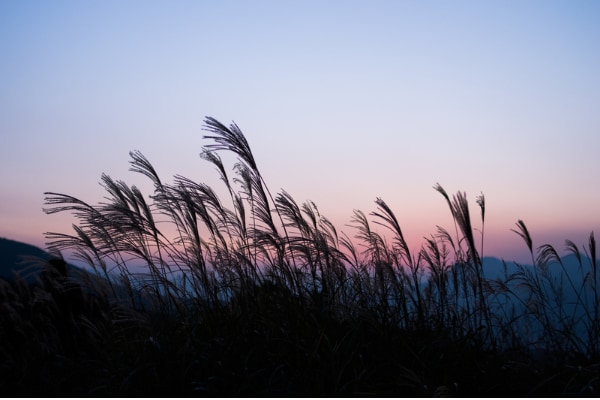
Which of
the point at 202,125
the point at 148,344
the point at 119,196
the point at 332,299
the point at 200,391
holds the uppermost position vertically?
the point at 202,125

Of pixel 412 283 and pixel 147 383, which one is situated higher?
pixel 412 283

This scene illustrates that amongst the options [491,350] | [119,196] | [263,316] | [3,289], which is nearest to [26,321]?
[3,289]

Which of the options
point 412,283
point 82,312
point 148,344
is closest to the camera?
point 148,344

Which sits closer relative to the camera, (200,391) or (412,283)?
(200,391)

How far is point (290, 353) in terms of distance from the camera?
12.7 feet

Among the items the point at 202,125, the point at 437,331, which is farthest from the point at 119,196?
the point at 437,331

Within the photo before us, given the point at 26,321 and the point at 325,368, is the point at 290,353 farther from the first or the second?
the point at 26,321

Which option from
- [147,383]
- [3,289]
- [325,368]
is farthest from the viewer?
[3,289]

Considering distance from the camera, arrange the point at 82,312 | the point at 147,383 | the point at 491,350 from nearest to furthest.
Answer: the point at 147,383
the point at 491,350
the point at 82,312

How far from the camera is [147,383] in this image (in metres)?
3.80

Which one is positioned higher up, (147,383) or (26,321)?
(26,321)

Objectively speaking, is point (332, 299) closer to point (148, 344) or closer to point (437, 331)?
point (437, 331)

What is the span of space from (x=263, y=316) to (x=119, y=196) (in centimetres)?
185

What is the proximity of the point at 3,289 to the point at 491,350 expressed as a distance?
15.4ft
